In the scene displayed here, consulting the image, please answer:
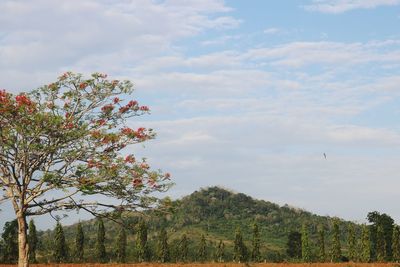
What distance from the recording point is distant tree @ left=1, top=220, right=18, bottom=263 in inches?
2874

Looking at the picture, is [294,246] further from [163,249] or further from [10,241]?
[10,241]

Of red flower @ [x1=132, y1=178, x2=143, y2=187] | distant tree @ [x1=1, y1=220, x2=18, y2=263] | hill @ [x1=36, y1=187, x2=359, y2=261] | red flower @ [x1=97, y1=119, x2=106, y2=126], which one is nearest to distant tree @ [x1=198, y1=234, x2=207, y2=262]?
hill @ [x1=36, y1=187, x2=359, y2=261]

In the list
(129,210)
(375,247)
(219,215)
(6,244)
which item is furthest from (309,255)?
(219,215)

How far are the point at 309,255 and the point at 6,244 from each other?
156ft

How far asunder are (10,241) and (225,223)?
9425 cm

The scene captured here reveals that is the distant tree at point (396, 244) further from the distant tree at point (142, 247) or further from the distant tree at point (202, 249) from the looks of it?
the distant tree at point (142, 247)

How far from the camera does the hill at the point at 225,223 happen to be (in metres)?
126

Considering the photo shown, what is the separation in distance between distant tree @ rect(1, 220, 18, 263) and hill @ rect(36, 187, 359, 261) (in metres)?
17.5

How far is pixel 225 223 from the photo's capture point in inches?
6319

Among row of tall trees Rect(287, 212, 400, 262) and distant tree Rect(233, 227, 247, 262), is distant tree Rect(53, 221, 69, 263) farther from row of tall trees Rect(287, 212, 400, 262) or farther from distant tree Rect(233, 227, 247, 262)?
row of tall trees Rect(287, 212, 400, 262)

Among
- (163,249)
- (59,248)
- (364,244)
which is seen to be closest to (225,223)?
(163,249)

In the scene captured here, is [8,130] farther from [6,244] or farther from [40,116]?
[6,244]

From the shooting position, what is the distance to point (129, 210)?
72.7 feet

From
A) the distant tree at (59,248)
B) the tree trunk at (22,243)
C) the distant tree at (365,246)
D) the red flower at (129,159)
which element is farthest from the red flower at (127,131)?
the distant tree at (365,246)
